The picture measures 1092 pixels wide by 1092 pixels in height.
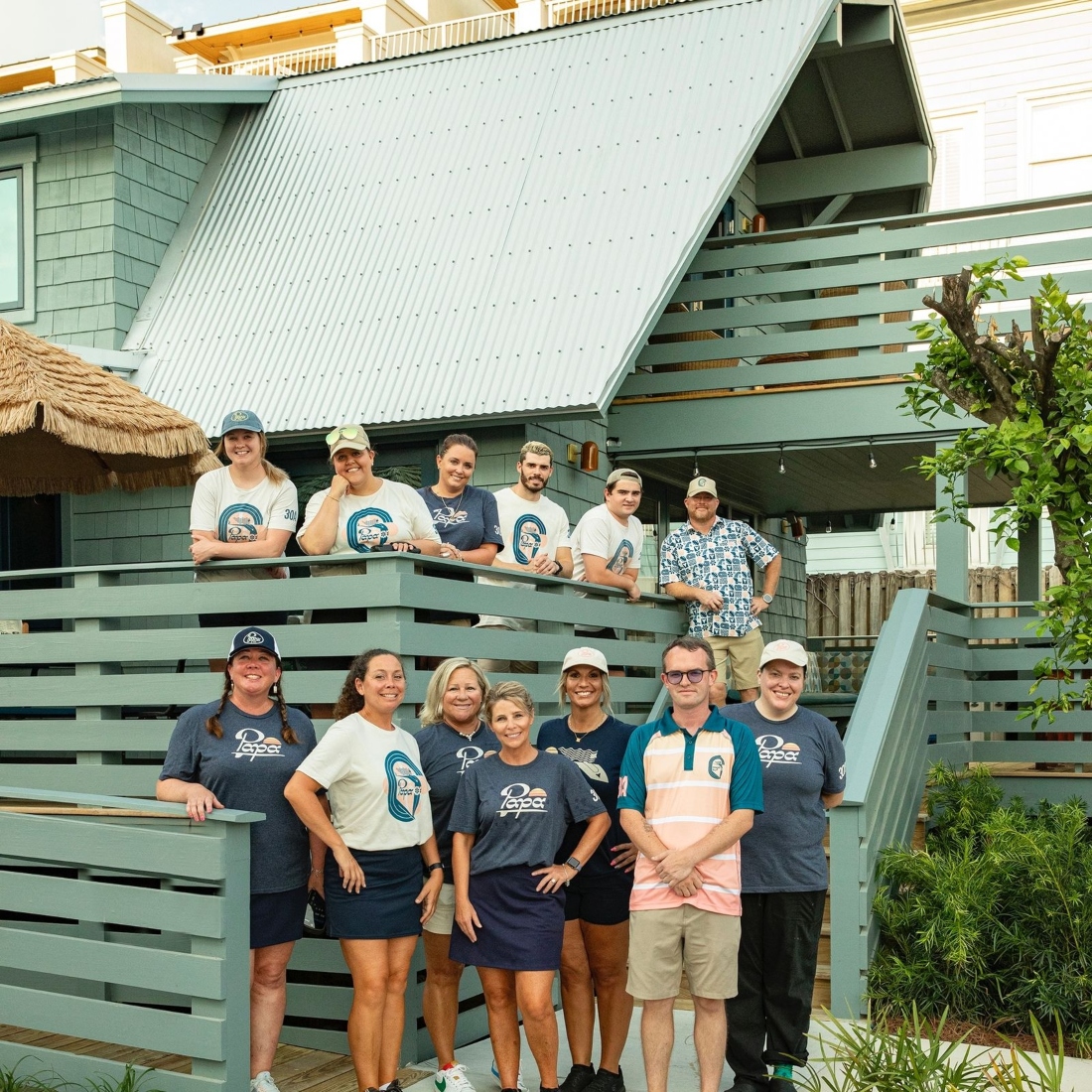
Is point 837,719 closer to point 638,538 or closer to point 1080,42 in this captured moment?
point 638,538

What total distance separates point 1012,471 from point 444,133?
6968mm

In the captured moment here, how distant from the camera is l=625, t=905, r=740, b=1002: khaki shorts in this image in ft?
17.7

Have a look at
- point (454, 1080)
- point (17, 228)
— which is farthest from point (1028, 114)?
point (454, 1080)

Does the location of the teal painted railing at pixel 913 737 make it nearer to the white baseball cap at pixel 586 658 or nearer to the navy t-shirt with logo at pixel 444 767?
the white baseball cap at pixel 586 658

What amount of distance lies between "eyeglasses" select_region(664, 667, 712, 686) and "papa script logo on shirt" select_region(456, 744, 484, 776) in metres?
1.00

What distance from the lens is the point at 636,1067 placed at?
6336 millimetres

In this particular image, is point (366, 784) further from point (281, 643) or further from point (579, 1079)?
point (579, 1079)

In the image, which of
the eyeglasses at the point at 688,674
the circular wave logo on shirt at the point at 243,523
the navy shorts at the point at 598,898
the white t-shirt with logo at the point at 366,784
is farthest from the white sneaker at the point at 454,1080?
the circular wave logo on shirt at the point at 243,523

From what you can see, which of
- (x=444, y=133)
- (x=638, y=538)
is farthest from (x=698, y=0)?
(x=638, y=538)

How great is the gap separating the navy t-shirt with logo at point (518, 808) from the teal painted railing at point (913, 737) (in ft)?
Answer: 5.83

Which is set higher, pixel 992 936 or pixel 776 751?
pixel 776 751

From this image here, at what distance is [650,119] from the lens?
1135 centimetres

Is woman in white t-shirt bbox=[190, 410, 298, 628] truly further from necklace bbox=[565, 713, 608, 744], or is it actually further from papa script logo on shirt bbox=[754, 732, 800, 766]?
papa script logo on shirt bbox=[754, 732, 800, 766]

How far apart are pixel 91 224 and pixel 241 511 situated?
18.7ft
